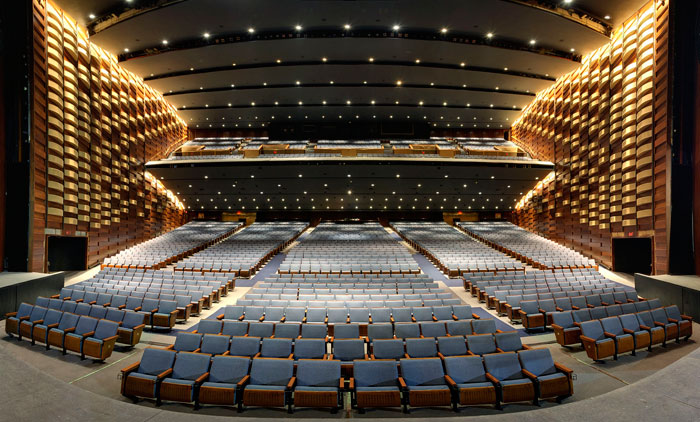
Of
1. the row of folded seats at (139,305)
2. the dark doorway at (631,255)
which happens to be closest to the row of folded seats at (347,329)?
the row of folded seats at (139,305)

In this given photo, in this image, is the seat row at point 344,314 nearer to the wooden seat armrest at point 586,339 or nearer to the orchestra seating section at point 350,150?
the wooden seat armrest at point 586,339

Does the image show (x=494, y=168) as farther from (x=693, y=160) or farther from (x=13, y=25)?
(x=13, y=25)

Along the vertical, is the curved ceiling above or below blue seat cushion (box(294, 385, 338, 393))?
above

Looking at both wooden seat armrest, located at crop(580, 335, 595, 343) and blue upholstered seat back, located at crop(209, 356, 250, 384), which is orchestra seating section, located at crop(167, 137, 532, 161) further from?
blue upholstered seat back, located at crop(209, 356, 250, 384)

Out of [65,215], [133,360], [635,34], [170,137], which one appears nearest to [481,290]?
[133,360]

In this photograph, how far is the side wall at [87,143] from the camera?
27.9 feet

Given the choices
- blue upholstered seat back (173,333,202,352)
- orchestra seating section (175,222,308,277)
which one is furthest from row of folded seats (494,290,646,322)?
orchestra seating section (175,222,308,277)

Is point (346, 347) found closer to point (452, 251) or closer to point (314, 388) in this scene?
point (314, 388)

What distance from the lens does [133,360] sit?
4.18 meters

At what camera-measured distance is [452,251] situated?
12.3 meters

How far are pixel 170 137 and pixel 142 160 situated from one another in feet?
11.3

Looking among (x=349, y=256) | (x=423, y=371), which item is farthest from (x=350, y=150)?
(x=423, y=371)

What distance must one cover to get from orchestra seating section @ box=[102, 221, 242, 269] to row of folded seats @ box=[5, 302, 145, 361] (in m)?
5.44

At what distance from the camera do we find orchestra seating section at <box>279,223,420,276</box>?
959cm
